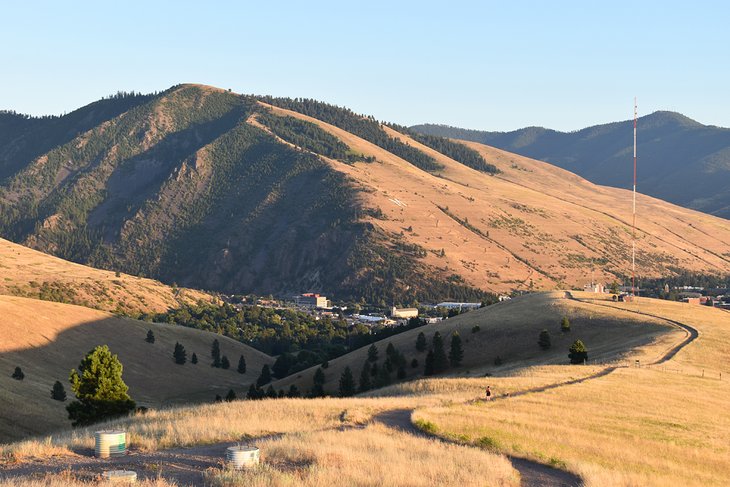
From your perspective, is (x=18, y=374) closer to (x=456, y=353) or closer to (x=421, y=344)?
(x=421, y=344)

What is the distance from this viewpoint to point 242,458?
78.2 ft

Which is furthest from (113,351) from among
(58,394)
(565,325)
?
(565,325)

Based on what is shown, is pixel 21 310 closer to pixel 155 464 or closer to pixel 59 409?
pixel 59 409

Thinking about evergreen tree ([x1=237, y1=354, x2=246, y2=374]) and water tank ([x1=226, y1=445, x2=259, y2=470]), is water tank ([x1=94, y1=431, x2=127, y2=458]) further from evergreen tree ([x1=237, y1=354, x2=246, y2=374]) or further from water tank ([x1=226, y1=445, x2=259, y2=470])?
evergreen tree ([x1=237, y1=354, x2=246, y2=374])

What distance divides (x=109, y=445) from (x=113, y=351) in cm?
12244

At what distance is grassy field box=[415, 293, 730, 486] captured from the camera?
30.8 metres

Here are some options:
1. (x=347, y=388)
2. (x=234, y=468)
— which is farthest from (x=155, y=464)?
(x=347, y=388)

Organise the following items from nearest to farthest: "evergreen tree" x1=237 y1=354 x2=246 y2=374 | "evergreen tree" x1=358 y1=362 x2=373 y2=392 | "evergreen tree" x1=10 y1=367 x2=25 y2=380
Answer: "evergreen tree" x1=358 y1=362 x2=373 y2=392 < "evergreen tree" x1=10 y1=367 x2=25 y2=380 < "evergreen tree" x1=237 y1=354 x2=246 y2=374

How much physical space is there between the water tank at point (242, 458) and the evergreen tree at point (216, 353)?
139m

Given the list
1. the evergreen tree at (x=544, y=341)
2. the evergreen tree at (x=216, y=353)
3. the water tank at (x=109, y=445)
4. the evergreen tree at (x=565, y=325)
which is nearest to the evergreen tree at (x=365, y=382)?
the evergreen tree at (x=544, y=341)

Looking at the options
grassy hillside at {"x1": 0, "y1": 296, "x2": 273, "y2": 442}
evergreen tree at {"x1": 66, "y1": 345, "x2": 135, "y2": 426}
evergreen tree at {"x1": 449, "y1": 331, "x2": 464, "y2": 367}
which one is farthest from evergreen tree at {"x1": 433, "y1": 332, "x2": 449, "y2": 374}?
evergreen tree at {"x1": 66, "y1": 345, "x2": 135, "y2": 426}

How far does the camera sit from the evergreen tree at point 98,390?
205 ft

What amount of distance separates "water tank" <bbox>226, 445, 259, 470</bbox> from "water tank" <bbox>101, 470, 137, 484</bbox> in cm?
283

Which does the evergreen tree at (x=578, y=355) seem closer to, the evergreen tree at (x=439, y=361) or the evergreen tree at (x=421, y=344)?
the evergreen tree at (x=439, y=361)
